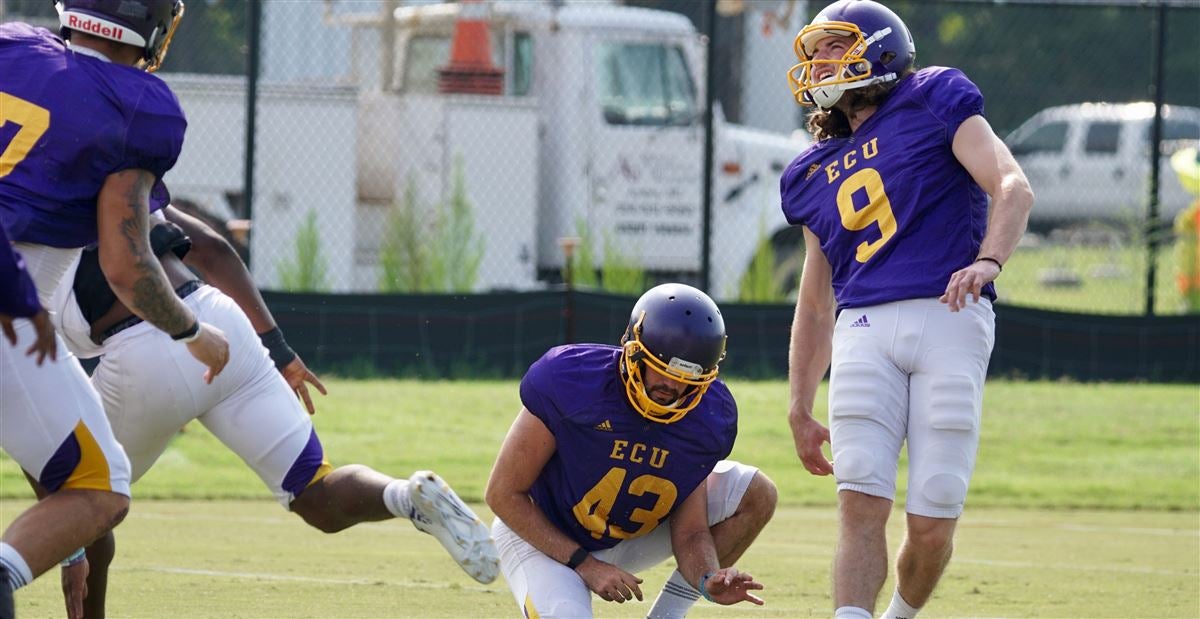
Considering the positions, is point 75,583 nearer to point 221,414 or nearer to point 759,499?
point 221,414

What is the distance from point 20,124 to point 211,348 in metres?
0.76

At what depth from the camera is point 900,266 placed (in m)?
5.08

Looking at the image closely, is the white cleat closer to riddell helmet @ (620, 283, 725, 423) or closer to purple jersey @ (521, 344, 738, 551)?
purple jersey @ (521, 344, 738, 551)

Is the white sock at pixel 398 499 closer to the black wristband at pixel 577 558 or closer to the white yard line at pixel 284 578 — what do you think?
the black wristband at pixel 577 558

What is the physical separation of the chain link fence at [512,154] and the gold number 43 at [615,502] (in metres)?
6.93

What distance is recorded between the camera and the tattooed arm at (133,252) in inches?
175

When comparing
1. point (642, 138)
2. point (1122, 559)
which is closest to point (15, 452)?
point (1122, 559)

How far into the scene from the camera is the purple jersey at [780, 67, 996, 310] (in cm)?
506

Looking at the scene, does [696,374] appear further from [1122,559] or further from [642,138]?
[642,138]

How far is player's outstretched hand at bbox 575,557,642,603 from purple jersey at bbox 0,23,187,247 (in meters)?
1.65

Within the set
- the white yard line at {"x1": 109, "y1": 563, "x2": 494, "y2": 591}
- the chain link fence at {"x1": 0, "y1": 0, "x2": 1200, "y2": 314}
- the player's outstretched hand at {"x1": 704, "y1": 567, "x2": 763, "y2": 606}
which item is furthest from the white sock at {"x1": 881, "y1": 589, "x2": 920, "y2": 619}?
the chain link fence at {"x1": 0, "y1": 0, "x2": 1200, "y2": 314}

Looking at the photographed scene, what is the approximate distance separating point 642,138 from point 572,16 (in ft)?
3.93

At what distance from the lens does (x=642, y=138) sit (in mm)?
14273

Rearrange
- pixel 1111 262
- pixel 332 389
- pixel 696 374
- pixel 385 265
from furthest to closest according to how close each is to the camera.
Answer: pixel 1111 262 < pixel 385 265 < pixel 332 389 < pixel 696 374
